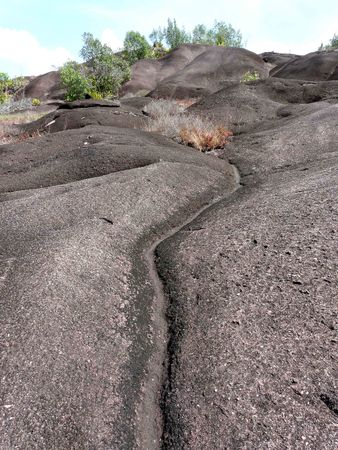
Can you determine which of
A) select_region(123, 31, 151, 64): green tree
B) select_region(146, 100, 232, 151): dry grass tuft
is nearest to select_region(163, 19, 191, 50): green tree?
select_region(123, 31, 151, 64): green tree

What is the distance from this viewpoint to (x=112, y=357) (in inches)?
115

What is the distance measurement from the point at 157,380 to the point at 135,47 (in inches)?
2465

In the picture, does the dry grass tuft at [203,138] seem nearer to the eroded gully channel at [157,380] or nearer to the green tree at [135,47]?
the eroded gully channel at [157,380]

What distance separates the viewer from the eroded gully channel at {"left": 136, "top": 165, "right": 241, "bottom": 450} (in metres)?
2.48

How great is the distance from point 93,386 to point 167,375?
1.73ft

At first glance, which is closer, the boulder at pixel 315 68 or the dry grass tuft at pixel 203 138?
the dry grass tuft at pixel 203 138

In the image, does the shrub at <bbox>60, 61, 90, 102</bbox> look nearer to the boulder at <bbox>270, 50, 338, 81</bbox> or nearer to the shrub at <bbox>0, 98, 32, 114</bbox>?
the shrub at <bbox>0, 98, 32, 114</bbox>

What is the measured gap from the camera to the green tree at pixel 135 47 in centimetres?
5866

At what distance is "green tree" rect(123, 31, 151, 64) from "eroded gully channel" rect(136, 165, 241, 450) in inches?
2382

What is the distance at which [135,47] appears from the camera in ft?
194

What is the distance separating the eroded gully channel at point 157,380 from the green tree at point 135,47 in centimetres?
6050

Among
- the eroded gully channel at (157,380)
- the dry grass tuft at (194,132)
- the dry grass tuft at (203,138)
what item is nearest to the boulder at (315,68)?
the dry grass tuft at (194,132)

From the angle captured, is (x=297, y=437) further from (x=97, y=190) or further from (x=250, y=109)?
(x=250, y=109)

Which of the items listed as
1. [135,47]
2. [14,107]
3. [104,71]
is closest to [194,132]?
[14,107]
